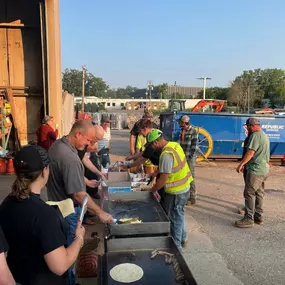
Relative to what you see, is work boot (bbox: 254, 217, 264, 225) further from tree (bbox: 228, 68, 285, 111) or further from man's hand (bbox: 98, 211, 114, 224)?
tree (bbox: 228, 68, 285, 111)

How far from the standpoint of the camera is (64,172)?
2805mm

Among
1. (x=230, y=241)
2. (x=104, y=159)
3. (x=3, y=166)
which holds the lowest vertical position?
(x=230, y=241)

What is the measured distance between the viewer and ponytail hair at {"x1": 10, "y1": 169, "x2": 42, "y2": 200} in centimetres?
171

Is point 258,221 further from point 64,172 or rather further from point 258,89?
point 258,89

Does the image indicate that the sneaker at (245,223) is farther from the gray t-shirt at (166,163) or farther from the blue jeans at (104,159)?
the blue jeans at (104,159)

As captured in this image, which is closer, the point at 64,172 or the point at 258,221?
the point at 64,172

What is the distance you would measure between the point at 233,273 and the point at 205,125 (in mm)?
8185

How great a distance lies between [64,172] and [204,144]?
9.39 m

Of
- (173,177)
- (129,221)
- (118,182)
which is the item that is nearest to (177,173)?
(173,177)

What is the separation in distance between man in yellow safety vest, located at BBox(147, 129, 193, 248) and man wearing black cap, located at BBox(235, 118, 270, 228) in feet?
5.56

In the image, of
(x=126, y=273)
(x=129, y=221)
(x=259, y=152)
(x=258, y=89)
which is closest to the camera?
(x=126, y=273)

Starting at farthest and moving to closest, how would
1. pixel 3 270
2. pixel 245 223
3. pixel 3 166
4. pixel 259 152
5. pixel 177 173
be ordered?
pixel 3 166 < pixel 245 223 < pixel 259 152 < pixel 177 173 < pixel 3 270

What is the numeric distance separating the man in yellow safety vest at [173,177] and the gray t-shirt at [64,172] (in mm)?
1070

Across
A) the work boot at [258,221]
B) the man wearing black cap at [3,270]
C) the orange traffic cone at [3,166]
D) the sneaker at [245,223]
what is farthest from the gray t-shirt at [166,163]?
the orange traffic cone at [3,166]
